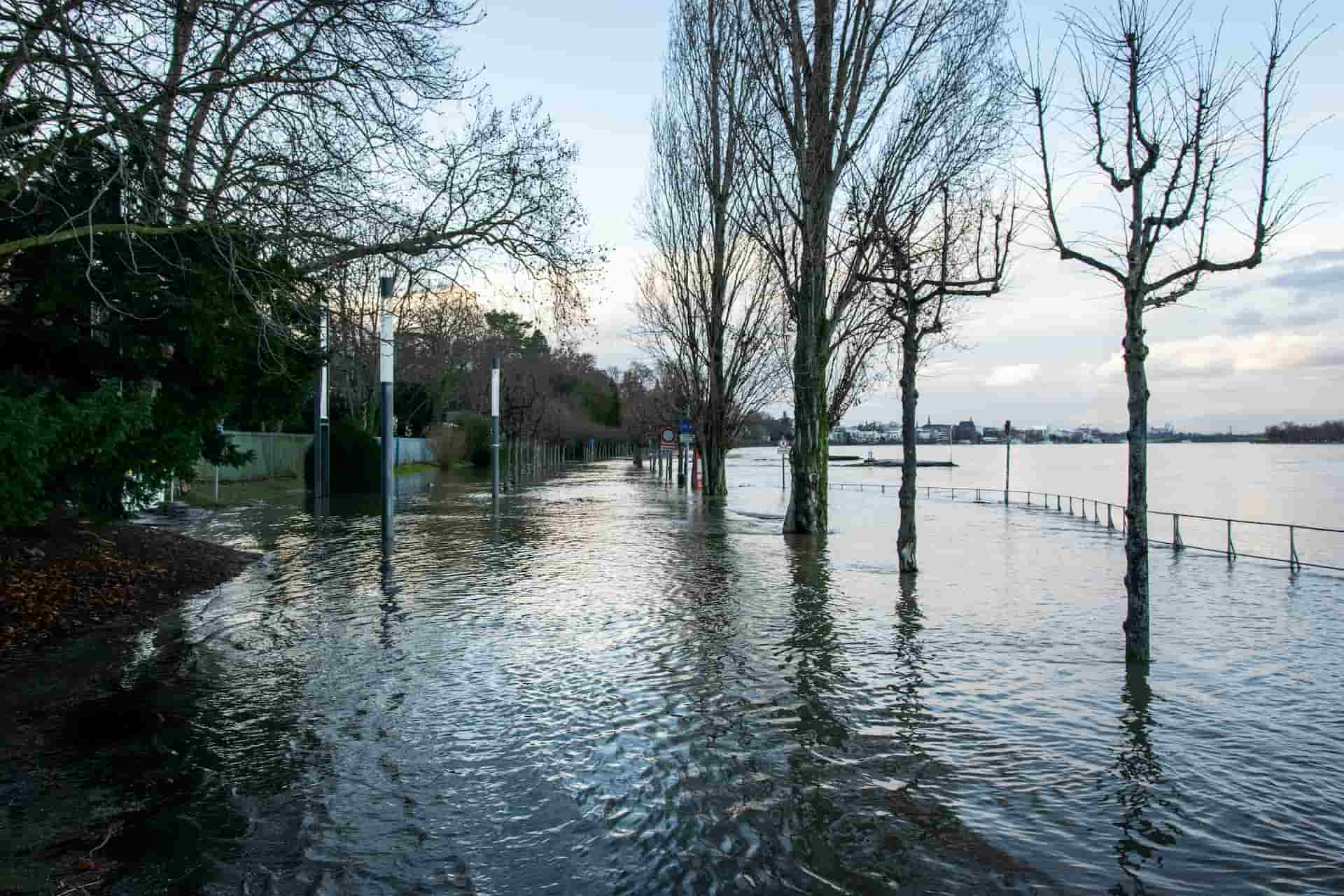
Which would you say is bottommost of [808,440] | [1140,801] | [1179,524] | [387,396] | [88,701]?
[1179,524]

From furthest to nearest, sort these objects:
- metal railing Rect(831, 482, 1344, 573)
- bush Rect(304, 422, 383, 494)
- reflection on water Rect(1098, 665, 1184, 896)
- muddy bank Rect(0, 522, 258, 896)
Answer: bush Rect(304, 422, 383, 494)
metal railing Rect(831, 482, 1344, 573)
reflection on water Rect(1098, 665, 1184, 896)
muddy bank Rect(0, 522, 258, 896)

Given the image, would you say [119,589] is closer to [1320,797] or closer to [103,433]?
[103,433]

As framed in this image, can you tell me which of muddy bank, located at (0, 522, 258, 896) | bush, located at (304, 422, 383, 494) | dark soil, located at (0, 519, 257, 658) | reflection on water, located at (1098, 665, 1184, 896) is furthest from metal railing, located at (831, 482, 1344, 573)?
bush, located at (304, 422, 383, 494)

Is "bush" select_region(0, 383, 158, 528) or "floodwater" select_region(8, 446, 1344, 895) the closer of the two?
"floodwater" select_region(8, 446, 1344, 895)

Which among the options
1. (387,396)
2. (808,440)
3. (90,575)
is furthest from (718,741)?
(808,440)

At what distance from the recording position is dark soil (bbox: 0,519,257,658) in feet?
30.9

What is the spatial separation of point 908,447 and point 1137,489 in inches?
230

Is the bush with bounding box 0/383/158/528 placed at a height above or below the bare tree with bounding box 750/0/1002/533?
below

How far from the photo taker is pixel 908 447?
14781 mm

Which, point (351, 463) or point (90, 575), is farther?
point (351, 463)

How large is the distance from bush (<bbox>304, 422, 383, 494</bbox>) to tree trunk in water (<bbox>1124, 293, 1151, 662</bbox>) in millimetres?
30754

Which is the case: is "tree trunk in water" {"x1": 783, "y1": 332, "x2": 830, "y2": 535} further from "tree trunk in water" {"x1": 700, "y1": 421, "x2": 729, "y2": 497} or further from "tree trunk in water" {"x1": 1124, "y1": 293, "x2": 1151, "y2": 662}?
"tree trunk in water" {"x1": 700, "y1": 421, "x2": 729, "y2": 497}

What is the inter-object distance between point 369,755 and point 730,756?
7.26 ft

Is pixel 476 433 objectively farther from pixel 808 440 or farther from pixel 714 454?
pixel 808 440
